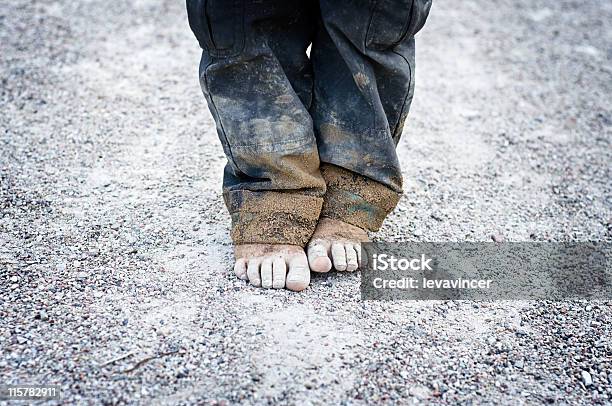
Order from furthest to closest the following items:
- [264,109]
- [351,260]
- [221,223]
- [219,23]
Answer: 1. [221,223]
2. [351,260]
3. [264,109]
4. [219,23]

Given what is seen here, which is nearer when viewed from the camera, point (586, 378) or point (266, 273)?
point (586, 378)

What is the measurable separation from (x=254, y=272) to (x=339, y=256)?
0.75 ft

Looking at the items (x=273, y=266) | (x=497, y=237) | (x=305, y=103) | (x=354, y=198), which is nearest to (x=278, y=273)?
(x=273, y=266)

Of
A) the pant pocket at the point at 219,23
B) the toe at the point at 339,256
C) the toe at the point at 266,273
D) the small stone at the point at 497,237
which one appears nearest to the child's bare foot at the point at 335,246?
the toe at the point at 339,256

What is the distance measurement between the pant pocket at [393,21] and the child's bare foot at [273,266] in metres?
0.56

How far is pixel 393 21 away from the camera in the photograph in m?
1.65

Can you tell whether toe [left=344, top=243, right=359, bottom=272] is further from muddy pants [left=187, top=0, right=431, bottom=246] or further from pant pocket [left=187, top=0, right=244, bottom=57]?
pant pocket [left=187, top=0, right=244, bottom=57]

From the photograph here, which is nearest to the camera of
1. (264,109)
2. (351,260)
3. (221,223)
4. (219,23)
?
(219,23)

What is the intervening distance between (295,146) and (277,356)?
53 cm

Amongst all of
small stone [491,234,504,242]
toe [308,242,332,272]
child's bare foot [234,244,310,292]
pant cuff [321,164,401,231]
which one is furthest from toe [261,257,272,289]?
small stone [491,234,504,242]

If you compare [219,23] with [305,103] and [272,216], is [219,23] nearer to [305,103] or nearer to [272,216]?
[305,103]

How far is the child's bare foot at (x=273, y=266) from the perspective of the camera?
1.77 m

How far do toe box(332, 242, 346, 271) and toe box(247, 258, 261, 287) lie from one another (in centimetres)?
20

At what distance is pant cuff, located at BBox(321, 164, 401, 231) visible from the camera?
191 centimetres
